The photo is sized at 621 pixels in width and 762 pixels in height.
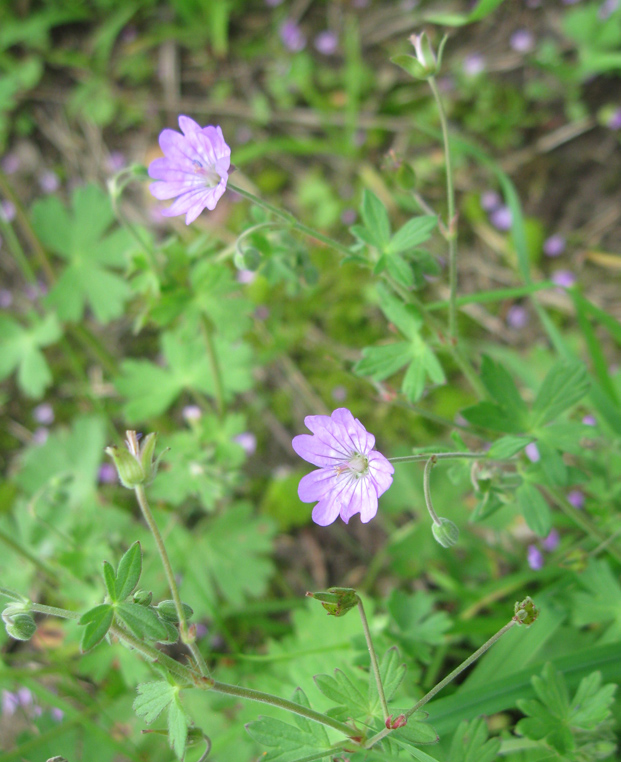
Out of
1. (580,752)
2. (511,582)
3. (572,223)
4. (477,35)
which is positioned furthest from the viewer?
(477,35)

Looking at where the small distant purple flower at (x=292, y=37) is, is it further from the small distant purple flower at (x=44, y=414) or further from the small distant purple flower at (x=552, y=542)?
the small distant purple flower at (x=552, y=542)

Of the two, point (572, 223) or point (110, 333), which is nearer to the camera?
point (572, 223)

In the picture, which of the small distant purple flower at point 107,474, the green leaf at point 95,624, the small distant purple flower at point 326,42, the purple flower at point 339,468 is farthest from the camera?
the small distant purple flower at point 326,42

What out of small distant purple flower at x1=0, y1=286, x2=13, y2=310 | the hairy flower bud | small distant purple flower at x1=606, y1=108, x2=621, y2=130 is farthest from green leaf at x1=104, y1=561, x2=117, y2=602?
small distant purple flower at x1=606, y1=108, x2=621, y2=130

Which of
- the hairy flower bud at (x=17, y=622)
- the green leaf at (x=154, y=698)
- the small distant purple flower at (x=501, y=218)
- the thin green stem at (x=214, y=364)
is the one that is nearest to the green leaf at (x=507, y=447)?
the green leaf at (x=154, y=698)

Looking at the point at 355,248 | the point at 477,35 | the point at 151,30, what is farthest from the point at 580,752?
the point at 151,30

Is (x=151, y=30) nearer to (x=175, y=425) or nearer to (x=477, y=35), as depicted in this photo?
(x=477, y=35)
